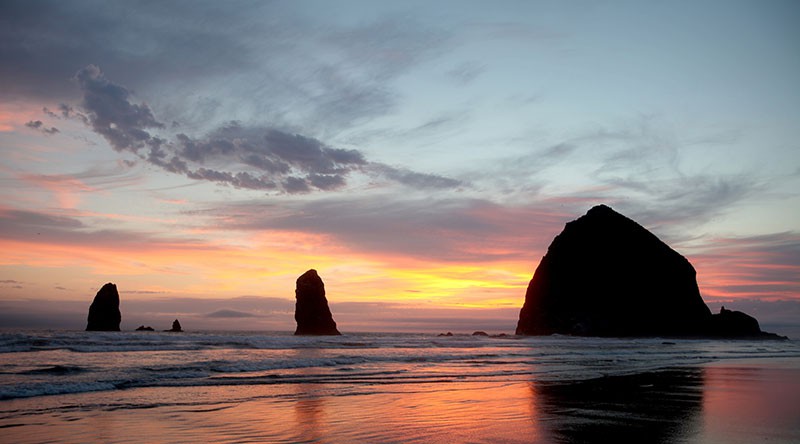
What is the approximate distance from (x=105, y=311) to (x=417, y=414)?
9911cm

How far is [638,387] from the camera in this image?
61.7ft

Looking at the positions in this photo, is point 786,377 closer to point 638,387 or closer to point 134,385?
point 638,387

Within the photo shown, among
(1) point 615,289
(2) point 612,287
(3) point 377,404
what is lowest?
(3) point 377,404

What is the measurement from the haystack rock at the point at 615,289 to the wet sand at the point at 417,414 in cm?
10233

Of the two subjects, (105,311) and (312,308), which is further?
(105,311)

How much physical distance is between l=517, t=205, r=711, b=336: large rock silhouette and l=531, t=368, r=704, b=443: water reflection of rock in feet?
325

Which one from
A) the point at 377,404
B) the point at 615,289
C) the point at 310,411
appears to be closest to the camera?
the point at 310,411

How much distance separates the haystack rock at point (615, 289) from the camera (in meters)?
116

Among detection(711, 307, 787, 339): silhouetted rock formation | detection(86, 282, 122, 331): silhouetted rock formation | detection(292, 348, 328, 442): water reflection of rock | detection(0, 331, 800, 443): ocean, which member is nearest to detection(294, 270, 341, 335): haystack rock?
detection(86, 282, 122, 331): silhouetted rock formation

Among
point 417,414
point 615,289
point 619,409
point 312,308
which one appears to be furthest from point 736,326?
point 417,414

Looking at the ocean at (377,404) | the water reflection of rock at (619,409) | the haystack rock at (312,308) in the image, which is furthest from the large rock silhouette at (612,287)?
the water reflection of rock at (619,409)

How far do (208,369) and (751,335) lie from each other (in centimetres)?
12450

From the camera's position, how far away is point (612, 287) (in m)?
121

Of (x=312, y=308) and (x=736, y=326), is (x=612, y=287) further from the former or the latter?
(x=312, y=308)
